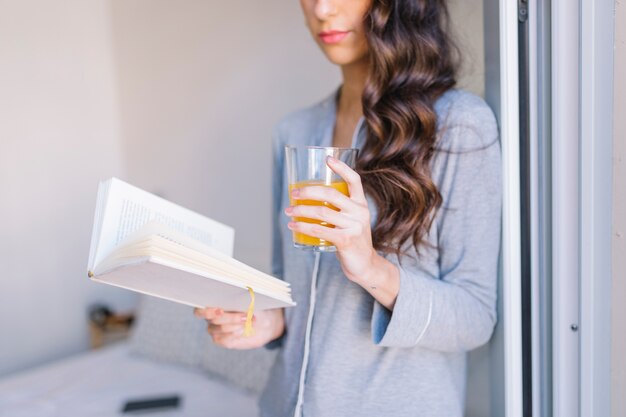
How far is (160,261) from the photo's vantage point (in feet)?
2.10

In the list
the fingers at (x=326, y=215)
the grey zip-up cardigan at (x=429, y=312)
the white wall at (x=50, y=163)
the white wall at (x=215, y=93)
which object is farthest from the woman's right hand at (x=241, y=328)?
the white wall at (x=50, y=163)

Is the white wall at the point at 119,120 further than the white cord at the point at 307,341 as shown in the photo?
Yes

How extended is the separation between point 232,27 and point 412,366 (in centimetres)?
189

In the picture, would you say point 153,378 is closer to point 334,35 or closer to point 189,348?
point 189,348

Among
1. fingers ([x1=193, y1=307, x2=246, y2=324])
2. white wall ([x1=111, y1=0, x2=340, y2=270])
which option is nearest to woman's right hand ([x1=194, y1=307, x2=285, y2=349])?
fingers ([x1=193, y1=307, x2=246, y2=324])

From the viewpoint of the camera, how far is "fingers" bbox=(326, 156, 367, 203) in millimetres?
707

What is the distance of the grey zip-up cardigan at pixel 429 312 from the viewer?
87 cm

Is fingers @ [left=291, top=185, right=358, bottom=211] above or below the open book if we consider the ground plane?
above

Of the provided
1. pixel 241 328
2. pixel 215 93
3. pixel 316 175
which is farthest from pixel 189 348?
pixel 316 175

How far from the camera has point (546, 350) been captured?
866 mm

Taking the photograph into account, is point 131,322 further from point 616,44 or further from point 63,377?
point 616,44

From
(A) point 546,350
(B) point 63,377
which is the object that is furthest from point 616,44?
(B) point 63,377

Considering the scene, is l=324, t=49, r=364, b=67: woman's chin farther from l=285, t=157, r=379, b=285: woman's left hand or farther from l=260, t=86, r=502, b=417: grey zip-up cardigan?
l=285, t=157, r=379, b=285: woman's left hand

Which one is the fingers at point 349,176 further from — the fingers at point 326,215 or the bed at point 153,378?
the bed at point 153,378
